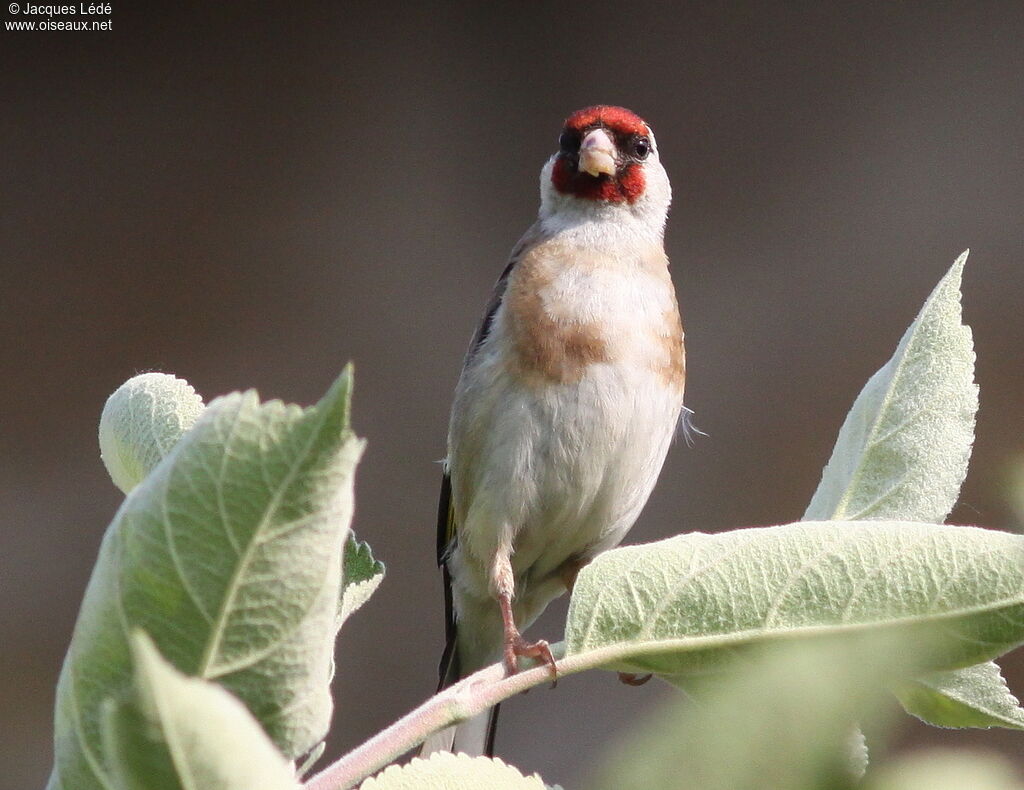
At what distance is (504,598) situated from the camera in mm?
1656

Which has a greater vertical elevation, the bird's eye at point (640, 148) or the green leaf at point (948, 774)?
the bird's eye at point (640, 148)

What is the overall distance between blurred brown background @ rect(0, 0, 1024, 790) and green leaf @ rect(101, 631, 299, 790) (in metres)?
3.04

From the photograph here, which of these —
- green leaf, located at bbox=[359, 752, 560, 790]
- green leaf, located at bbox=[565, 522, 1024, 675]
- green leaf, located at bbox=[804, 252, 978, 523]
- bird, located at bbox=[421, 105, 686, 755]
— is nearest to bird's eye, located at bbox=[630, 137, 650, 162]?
bird, located at bbox=[421, 105, 686, 755]

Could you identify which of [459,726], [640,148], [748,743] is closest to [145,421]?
[748,743]

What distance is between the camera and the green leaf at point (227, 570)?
1.54ft

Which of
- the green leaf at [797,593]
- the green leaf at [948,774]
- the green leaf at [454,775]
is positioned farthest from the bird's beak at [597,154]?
the green leaf at [948,774]

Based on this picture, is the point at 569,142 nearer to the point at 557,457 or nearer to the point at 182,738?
the point at 557,457

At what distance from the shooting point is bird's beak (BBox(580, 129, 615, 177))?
198 cm

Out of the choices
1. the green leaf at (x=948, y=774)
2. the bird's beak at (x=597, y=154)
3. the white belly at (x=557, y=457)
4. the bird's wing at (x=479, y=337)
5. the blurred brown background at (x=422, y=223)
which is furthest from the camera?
the blurred brown background at (x=422, y=223)

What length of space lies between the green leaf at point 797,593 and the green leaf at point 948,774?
0.23 metres

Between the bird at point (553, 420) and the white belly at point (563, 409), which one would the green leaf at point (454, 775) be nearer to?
the bird at point (553, 420)

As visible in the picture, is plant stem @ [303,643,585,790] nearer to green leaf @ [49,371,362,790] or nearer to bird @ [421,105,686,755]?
green leaf @ [49,371,362,790]

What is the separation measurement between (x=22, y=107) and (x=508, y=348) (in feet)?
7.39

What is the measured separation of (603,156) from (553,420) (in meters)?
0.52
